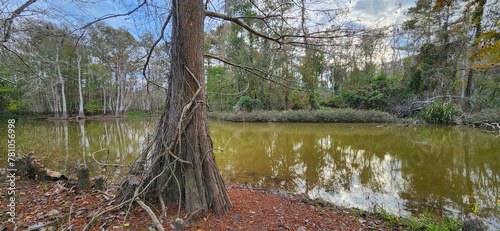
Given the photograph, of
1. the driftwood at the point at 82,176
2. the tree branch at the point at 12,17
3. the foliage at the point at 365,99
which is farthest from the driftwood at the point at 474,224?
the foliage at the point at 365,99

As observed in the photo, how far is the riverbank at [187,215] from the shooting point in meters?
1.94

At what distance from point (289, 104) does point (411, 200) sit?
52.5ft

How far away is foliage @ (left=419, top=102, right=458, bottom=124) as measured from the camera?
12.4 metres

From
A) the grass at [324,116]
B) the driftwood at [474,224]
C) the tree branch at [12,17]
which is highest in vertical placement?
the tree branch at [12,17]

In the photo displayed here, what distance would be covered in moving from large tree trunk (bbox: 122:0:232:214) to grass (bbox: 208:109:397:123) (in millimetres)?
12239

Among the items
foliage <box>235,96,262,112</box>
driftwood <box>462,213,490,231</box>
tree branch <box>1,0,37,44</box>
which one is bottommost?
driftwood <box>462,213,490,231</box>

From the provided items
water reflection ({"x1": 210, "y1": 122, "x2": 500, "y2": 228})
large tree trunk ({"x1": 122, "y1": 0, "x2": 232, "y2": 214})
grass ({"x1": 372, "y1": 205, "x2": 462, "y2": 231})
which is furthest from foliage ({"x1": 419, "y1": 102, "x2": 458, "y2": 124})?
large tree trunk ({"x1": 122, "y1": 0, "x2": 232, "y2": 214})

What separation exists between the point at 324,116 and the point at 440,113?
705 centimetres

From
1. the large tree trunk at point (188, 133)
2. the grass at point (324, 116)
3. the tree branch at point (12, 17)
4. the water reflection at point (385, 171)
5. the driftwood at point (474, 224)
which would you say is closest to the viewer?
the driftwood at point (474, 224)

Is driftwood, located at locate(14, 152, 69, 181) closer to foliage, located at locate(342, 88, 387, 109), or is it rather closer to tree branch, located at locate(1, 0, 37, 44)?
tree branch, located at locate(1, 0, 37, 44)

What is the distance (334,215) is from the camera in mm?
2775

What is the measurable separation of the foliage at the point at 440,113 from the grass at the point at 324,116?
191cm

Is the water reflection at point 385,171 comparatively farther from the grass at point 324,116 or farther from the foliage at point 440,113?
the grass at point 324,116

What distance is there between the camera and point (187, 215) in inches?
83.5
